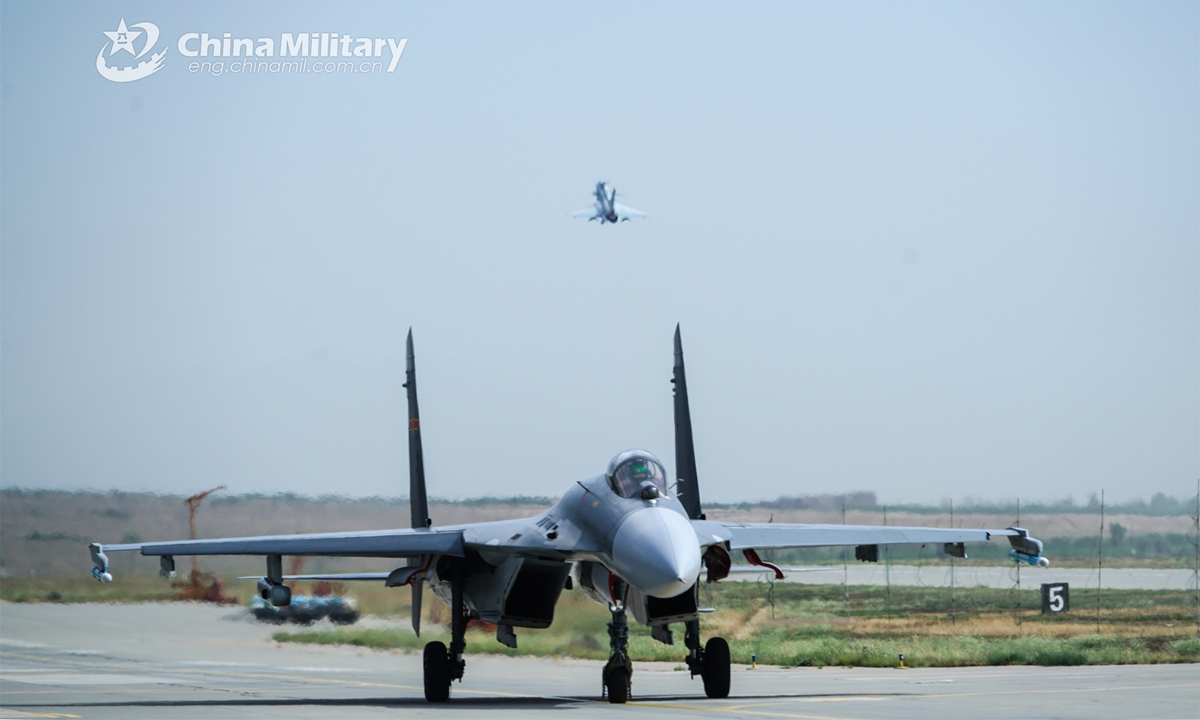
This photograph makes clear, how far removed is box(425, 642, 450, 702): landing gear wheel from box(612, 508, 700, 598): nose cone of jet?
3791 mm

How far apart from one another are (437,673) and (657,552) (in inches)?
188

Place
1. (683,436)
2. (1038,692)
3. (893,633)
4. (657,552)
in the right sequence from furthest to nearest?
(893,633) → (683,436) → (1038,692) → (657,552)

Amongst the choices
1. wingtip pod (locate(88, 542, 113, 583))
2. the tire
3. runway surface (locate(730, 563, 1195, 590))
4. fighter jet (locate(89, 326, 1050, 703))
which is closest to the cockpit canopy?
fighter jet (locate(89, 326, 1050, 703))

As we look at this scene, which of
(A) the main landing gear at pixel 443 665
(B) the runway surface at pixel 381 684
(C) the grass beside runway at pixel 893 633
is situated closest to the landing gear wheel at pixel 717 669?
(B) the runway surface at pixel 381 684

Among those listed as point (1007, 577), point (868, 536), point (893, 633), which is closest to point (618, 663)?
point (868, 536)

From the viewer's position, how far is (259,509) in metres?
30.5

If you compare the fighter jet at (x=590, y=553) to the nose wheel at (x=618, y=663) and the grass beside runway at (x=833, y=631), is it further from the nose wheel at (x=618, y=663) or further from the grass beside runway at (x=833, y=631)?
the grass beside runway at (x=833, y=631)

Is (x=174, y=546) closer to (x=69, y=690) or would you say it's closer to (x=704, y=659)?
(x=69, y=690)

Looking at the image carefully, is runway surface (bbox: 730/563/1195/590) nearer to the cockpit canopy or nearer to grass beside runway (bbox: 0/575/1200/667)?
grass beside runway (bbox: 0/575/1200/667)

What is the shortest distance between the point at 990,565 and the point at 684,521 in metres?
49.6

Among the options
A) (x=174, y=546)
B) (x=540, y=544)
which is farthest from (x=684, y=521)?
(x=174, y=546)

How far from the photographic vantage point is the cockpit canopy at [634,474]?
15414 millimetres

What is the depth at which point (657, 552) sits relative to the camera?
14055 mm

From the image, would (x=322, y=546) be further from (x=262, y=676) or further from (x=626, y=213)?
(x=626, y=213)
